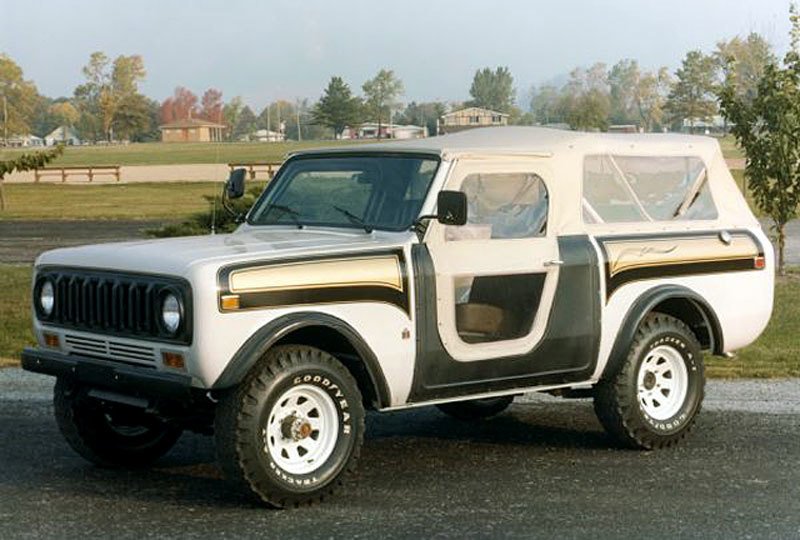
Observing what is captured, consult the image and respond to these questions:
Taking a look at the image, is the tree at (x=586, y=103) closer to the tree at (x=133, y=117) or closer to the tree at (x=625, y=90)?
the tree at (x=625, y=90)

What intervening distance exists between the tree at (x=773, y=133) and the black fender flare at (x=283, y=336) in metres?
12.3

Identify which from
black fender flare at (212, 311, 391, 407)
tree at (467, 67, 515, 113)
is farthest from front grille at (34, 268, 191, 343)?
tree at (467, 67, 515, 113)

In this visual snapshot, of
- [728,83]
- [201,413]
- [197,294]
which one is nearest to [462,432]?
[201,413]

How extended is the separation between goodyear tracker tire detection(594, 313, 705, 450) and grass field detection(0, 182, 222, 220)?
24.7 meters

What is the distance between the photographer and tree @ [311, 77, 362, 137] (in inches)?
3681

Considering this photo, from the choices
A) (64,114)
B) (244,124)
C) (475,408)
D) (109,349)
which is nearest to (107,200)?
(475,408)

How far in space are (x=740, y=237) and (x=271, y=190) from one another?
3109mm

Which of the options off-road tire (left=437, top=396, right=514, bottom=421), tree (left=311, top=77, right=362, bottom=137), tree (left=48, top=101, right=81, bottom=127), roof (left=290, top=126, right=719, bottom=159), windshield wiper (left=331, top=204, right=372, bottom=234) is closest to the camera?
windshield wiper (left=331, top=204, right=372, bottom=234)

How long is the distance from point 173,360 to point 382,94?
79018mm

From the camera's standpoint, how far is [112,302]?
6.52m

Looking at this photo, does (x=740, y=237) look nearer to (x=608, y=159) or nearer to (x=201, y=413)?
(x=608, y=159)

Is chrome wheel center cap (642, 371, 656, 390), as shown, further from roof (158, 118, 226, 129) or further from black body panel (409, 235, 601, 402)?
roof (158, 118, 226, 129)

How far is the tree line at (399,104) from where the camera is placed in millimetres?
26125

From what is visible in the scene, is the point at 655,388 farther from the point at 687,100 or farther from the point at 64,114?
the point at 64,114
